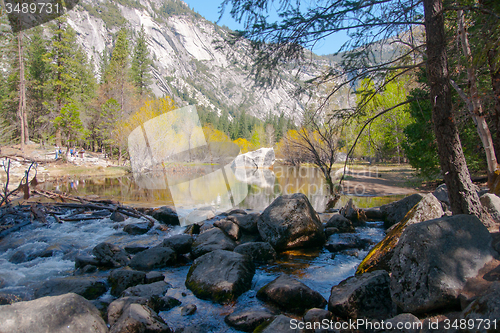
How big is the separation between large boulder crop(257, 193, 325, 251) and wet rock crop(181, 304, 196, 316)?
2734 mm

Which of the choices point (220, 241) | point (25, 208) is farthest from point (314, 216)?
point (25, 208)

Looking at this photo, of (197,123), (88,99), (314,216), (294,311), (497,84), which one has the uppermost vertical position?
(88,99)

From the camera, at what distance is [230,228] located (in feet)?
23.1

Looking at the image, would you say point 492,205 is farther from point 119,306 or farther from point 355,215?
point 119,306

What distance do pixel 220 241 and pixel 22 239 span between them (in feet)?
17.6

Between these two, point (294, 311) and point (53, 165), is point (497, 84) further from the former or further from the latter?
point (53, 165)

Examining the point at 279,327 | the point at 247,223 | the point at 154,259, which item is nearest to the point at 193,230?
the point at 247,223

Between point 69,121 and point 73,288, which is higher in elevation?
point 69,121

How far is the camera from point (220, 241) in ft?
20.4

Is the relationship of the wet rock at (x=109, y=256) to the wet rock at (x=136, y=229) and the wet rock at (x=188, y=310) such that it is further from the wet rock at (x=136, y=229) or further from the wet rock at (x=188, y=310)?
the wet rock at (x=188, y=310)

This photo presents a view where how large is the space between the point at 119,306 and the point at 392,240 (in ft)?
14.0

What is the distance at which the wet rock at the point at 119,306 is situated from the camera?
10.7 ft

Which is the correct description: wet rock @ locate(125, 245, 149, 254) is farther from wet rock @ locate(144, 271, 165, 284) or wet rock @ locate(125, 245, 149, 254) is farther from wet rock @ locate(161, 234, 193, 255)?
wet rock @ locate(144, 271, 165, 284)

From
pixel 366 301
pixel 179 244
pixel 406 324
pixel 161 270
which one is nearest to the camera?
pixel 406 324
